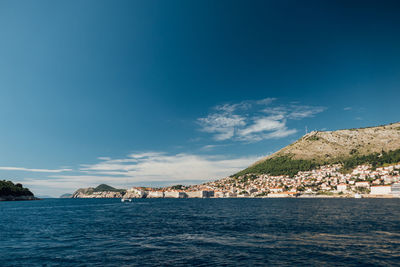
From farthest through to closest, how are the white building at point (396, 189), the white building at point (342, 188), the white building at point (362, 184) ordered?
the white building at point (342, 188) → the white building at point (362, 184) → the white building at point (396, 189)

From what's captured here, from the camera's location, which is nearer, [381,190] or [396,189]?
Answer: [396,189]

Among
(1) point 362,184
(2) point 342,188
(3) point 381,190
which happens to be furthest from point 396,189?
(2) point 342,188

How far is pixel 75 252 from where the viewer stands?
77.9 ft

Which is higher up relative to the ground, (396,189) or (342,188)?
(342,188)

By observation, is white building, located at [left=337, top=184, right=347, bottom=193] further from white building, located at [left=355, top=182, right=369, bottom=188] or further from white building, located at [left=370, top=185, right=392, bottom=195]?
white building, located at [left=370, top=185, right=392, bottom=195]

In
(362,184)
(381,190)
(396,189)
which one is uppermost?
(362,184)

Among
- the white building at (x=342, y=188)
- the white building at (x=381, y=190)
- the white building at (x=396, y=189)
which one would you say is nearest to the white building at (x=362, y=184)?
the white building at (x=342, y=188)

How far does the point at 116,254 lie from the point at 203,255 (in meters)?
8.73

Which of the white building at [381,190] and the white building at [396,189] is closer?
the white building at [396,189]

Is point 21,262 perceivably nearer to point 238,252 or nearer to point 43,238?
point 43,238

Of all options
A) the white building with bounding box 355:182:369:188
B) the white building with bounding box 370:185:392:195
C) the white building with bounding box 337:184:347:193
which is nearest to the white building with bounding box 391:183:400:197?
the white building with bounding box 370:185:392:195

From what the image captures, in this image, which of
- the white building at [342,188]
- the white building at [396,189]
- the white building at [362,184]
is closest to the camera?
the white building at [396,189]

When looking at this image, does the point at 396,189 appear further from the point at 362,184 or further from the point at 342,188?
the point at 342,188

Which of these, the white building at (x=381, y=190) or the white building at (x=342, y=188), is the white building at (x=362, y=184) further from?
the white building at (x=381, y=190)
